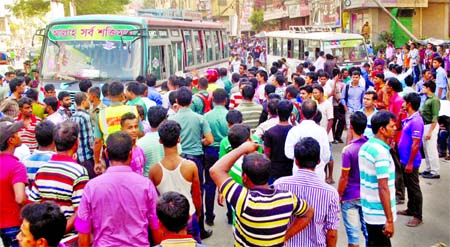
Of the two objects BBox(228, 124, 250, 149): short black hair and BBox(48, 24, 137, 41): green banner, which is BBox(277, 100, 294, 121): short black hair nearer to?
BBox(228, 124, 250, 149): short black hair

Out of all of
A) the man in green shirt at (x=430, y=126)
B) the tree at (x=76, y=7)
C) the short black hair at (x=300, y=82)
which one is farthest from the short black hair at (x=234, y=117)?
the tree at (x=76, y=7)

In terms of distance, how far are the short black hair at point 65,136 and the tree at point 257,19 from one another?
4987 centimetres

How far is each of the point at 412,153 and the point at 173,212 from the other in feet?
14.1

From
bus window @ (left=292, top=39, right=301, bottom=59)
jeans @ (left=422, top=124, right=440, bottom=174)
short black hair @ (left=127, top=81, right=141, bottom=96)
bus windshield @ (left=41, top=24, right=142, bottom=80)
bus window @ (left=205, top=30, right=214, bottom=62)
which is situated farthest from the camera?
bus window @ (left=292, top=39, right=301, bottom=59)

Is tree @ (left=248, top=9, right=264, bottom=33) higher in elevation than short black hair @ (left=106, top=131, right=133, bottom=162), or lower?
higher

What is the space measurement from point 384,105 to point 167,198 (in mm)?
5478

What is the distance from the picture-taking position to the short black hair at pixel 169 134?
4.25 meters

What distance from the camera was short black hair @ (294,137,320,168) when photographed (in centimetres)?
358

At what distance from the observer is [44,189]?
146 inches

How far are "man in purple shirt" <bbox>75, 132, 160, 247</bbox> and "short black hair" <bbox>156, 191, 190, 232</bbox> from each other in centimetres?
46

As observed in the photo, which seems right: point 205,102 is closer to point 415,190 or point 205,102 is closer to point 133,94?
point 133,94

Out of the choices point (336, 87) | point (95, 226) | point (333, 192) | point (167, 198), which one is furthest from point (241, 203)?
point (336, 87)

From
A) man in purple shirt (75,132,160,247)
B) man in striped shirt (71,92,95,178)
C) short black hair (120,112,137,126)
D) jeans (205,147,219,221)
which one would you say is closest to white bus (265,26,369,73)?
jeans (205,147,219,221)

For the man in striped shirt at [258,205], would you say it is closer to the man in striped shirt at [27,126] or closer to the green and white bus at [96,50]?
the man in striped shirt at [27,126]
